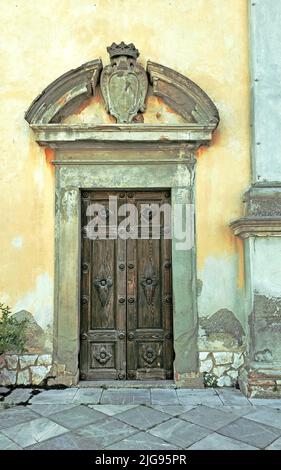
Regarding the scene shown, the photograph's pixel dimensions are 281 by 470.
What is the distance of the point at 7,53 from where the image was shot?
15.1 ft

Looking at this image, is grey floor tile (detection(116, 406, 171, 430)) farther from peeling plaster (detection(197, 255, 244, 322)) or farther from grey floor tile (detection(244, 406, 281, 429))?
peeling plaster (detection(197, 255, 244, 322))

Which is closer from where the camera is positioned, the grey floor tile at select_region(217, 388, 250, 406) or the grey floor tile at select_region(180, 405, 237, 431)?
the grey floor tile at select_region(180, 405, 237, 431)

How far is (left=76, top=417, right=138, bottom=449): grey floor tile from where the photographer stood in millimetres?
2914

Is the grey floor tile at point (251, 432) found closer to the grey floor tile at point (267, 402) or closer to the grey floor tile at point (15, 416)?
the grey floor tile at point (267, 402)

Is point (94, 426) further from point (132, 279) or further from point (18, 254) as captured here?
point (18, 254)

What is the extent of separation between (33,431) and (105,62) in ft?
13.4

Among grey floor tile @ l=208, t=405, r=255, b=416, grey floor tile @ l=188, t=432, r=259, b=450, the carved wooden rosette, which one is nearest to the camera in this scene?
grey floor tile @ l=188, t=432, r=259, b=450

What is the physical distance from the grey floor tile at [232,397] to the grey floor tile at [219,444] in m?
0.83

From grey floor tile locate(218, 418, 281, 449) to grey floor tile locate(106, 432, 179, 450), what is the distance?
20.7 inches

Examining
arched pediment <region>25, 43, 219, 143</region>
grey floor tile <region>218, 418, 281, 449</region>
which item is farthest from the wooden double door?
grey floor tile <region>218, 418, 281, 449</region>

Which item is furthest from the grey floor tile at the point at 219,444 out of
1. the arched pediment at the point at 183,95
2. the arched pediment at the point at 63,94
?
the arched pediment at the point at 63,94

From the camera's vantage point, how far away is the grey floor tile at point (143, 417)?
3.22m

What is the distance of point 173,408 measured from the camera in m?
3.60

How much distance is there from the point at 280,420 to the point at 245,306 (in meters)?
1.29
